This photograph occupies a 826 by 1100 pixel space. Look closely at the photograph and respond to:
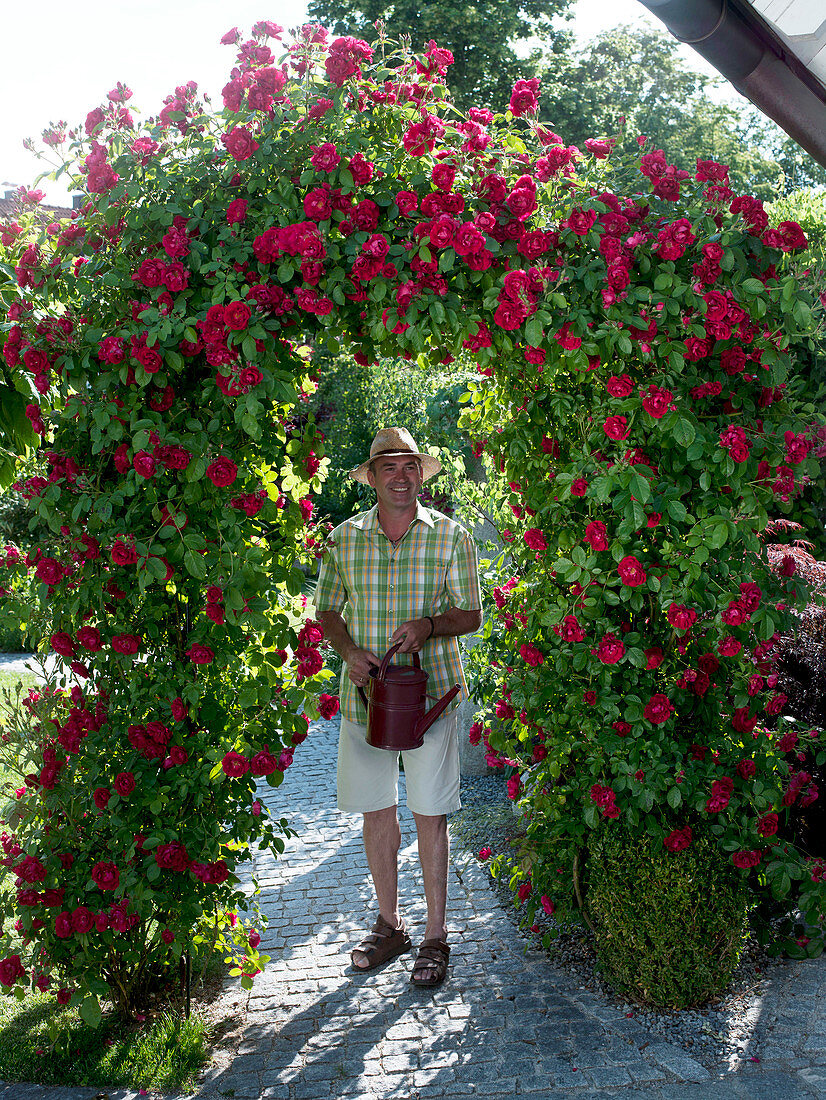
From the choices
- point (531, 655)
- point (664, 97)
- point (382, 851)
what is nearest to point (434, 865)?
point (382, 851)

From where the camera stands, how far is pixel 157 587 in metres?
3.09

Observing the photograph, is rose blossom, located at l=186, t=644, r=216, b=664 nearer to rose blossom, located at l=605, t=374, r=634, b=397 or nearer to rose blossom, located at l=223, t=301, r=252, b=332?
rose blossom, located at l=223, t=301, r=252, b=332

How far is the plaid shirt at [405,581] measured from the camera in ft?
11.4

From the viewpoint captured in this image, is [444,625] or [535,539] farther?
[444,625]

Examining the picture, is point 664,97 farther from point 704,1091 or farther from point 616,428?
point 704,1091

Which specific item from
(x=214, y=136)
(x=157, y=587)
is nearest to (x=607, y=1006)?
(x=157, y=587)

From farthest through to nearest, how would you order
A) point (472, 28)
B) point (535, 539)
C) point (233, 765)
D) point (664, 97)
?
point (664, 97) → point (472, 28) → point (535, 539) → point (233, 765)

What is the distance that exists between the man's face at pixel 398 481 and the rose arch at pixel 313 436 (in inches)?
14.5

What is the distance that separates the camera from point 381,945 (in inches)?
144

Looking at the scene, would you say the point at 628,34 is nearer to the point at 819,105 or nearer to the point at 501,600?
the point at 819,105

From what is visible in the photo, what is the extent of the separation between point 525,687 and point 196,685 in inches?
45.6

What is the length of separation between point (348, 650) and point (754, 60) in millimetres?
2817

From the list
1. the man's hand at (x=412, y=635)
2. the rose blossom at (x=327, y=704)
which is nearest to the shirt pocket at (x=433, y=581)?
the man's hand at (x=412, y=635)

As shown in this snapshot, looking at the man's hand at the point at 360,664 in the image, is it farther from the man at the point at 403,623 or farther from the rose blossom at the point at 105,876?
the rose blossom at the point at 105,876
